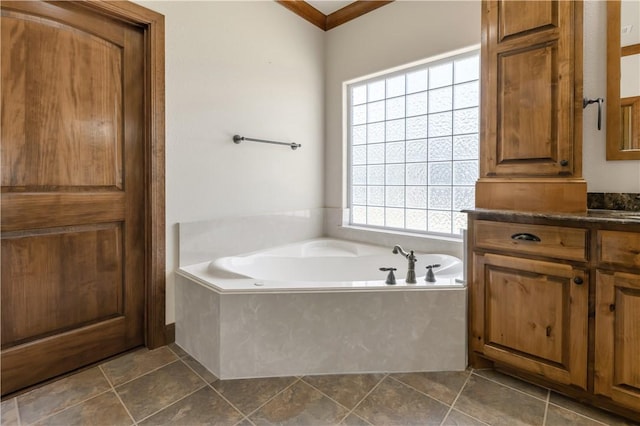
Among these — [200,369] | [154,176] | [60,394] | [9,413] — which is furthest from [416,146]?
[9,413]

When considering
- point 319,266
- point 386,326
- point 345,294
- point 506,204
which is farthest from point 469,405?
point 319,266

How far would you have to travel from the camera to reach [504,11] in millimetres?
1747

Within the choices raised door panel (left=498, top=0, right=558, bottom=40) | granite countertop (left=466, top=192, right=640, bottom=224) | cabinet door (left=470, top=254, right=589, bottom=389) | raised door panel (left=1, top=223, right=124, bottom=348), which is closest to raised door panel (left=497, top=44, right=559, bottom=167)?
raised door panel (left=498, top=0, right=558, bottom=40)

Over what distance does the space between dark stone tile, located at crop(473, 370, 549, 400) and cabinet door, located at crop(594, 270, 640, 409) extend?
231 mm

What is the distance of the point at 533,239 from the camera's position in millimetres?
1507

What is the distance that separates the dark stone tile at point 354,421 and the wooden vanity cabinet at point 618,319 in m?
1.01

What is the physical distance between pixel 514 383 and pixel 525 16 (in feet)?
6.23

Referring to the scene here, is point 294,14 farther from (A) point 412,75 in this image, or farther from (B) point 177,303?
(B) point 177,303

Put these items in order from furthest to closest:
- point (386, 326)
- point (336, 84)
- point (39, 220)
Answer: point (336, 84) → point (386, 326) → point (39, 220)

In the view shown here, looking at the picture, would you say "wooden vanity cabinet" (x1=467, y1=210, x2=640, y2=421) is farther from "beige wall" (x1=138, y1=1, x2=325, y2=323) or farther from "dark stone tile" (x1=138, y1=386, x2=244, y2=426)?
"beige wall" (x1=138, y1=1, x2=325, y2=323)

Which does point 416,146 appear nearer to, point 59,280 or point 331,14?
point 331,14

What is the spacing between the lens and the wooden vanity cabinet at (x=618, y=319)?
128cm

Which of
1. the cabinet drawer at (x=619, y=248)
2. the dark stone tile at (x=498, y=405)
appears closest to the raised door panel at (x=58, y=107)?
the dark stone tile at (x=498, y=405)

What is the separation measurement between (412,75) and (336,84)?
2.38 feet
